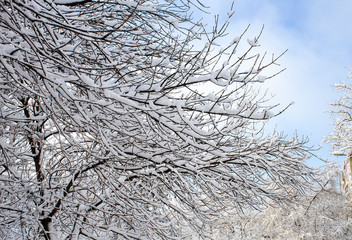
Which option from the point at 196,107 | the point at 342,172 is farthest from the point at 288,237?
the point at 196,107

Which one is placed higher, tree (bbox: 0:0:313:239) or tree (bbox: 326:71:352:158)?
tree (bbox: 326:71:352:158)

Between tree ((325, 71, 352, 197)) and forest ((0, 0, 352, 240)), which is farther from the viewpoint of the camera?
tree ((325, 71, 352, 197))

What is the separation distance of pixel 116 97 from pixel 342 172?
14.7 m

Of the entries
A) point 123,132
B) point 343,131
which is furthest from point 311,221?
point 123,132

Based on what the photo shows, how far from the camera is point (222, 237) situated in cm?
1433

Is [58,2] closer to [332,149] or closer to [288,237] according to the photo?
[288,237]

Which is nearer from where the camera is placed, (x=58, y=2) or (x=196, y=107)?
(x=58, y=2)

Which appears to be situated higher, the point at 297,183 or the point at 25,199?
the point at 297,183

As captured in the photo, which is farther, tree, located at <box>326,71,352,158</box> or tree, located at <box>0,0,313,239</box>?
tree, located at <box>326,71,352,158</box>

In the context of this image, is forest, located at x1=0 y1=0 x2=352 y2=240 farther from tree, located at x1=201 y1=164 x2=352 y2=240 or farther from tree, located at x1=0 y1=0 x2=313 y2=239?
tree, located at x1=201 y1=164 x2=352 y2=240

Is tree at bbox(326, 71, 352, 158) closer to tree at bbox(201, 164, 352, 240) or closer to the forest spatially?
tree at bbox(201, 164, 352, 240)

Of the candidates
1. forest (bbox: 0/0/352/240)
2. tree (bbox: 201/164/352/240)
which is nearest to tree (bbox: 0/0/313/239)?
forest (bbox: 0/0/352/240)

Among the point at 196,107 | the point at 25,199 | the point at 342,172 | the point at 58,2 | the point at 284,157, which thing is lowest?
the point at 25,199

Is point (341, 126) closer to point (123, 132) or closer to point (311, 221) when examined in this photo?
point (311, 221)
